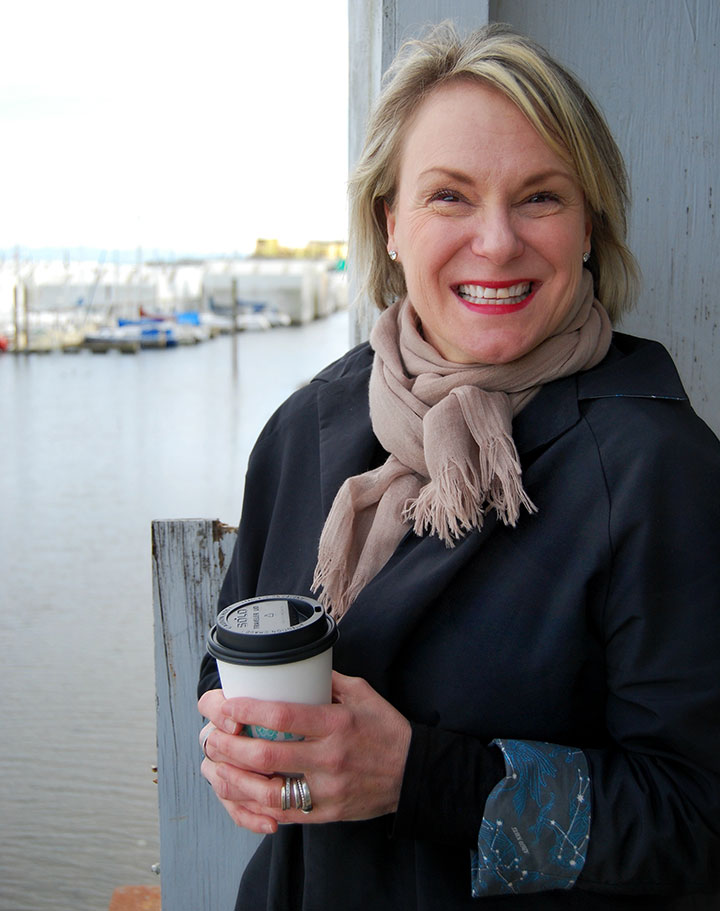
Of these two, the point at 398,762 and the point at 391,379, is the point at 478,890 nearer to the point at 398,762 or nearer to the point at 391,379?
the point at 398,762

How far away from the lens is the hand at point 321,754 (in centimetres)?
97

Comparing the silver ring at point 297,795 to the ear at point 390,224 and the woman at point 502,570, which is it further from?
the ear at point 390,224

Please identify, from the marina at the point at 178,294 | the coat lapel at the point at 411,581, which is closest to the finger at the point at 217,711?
the coat lapel at the point at 411,581

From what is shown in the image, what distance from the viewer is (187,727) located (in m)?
1.67

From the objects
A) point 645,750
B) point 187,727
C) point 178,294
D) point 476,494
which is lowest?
point 178,294

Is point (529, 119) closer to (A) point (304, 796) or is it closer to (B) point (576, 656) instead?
(B) point (576, 656)

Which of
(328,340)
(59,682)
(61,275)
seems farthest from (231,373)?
(61,275)

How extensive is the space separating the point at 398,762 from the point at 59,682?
4094 millimetres

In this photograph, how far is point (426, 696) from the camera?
44.1 inches

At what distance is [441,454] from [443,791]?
0.40m

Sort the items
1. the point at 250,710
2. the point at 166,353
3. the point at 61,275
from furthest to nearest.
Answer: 1. the point at 61,275
2. the point at 166,353
3. the point at 250,710

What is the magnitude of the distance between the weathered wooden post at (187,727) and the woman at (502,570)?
1.08ft

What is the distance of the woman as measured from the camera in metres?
1.00

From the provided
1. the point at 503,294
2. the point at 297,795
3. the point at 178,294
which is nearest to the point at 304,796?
the point at 297,795
